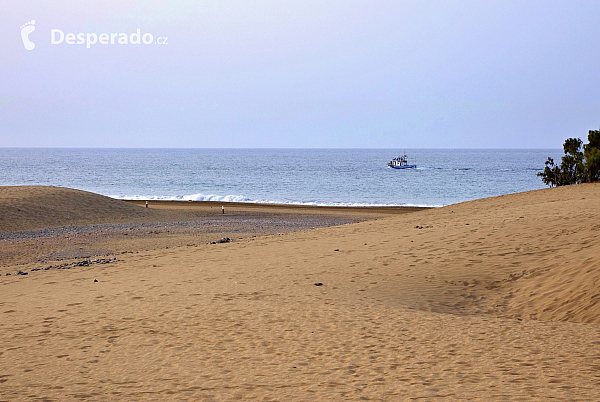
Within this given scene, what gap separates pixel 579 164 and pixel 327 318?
26970mm

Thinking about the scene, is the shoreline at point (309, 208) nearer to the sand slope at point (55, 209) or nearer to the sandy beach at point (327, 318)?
the sand slope at point (55, 209)

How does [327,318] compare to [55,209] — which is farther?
[55,209]

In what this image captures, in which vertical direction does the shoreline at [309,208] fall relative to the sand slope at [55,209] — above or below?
below

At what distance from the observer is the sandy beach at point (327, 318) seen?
18.2 ft

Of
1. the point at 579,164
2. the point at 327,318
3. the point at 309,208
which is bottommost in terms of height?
the point at 309,208

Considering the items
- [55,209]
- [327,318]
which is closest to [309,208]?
[55,209]

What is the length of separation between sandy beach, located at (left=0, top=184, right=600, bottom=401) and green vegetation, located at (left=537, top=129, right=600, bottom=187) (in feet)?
43.1

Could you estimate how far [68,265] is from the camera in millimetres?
13734

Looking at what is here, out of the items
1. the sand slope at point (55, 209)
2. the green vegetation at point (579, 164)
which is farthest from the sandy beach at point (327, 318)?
the green vegetation at point (579, 164)

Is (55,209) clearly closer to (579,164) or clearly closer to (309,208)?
(309,208)

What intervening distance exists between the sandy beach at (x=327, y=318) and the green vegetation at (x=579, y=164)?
1313 centimetres

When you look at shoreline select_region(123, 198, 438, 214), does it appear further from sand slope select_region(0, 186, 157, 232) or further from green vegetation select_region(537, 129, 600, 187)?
green vegetation select_region(537, 129, 600, 187)

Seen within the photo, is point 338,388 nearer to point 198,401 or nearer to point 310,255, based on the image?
point 198,401

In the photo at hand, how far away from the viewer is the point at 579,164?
2995 cm
